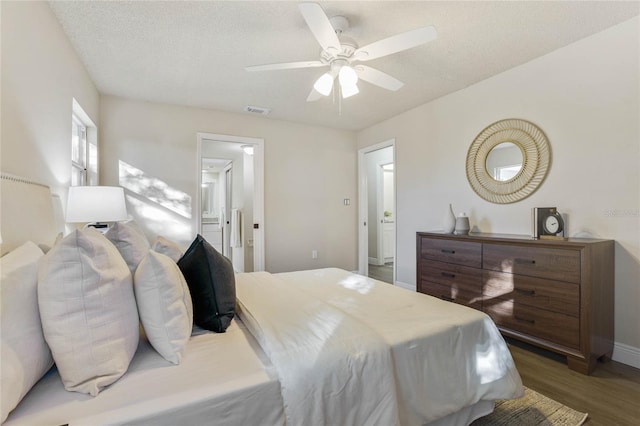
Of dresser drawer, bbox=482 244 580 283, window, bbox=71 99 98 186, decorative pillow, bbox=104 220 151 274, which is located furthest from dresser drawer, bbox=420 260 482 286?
window, bbox=71 99 98 186

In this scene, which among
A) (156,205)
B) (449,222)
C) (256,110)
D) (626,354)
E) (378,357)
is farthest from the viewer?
(256,110)

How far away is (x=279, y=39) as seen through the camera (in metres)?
2.34

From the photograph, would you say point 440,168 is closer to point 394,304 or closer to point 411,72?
point 411,72

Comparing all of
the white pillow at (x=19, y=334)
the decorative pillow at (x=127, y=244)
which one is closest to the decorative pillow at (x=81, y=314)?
the white pillow at (x=19, y=334)

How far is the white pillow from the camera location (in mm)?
787

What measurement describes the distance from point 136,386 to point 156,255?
459mm

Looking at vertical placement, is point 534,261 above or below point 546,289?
above

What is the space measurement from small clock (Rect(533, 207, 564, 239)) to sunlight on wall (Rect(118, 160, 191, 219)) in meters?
3.72

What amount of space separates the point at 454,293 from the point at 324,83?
226 centimetres

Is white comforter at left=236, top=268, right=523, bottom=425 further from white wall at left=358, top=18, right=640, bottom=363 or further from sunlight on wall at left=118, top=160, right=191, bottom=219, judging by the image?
sunlight on wall at left=118, top=160, right=191, bottom=219

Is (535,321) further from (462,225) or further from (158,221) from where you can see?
Result: (158,221)

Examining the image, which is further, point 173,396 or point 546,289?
point 546,289

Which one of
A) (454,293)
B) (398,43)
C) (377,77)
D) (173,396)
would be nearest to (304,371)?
(173,396)

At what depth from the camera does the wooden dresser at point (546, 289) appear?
2.04 meters
